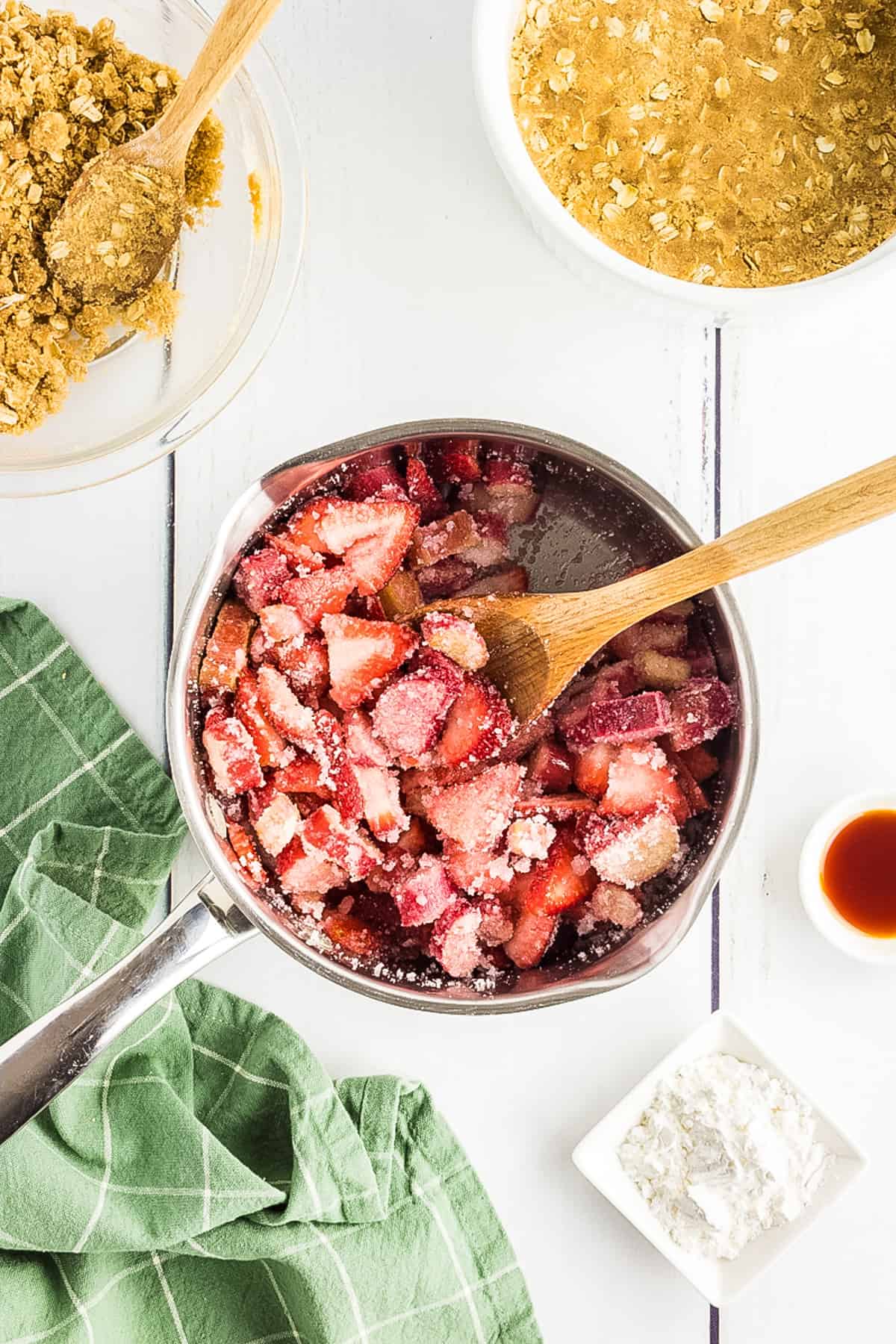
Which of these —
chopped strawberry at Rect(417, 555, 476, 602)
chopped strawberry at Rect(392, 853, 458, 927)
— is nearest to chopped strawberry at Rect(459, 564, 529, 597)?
chopped strawberry at Rect(417, 555, 476, 602)

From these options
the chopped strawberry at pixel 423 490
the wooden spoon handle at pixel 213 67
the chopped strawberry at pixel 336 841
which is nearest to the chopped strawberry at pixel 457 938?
the chopped strawberry at pixel 336 841

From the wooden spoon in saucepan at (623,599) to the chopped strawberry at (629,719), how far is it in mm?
59

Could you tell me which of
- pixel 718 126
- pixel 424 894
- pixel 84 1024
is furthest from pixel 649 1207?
pixel 718 126

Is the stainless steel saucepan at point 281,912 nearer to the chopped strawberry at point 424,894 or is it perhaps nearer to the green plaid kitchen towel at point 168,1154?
the chopped strawberry at point 424,894

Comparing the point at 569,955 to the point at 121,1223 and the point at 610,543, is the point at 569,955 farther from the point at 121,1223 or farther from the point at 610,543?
the point at 121,1223

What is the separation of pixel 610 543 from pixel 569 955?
1.58ft

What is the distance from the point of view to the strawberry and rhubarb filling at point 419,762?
144 cm

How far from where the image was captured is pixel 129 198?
138cm

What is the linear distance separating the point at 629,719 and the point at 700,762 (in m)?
0.12

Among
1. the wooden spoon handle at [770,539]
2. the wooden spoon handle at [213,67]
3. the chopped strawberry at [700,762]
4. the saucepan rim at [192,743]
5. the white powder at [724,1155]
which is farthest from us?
the white powder at [724,1155]

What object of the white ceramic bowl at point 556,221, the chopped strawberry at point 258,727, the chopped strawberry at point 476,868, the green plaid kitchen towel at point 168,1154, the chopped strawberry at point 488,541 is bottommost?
the green plaid kitchen towel at point 168,1154

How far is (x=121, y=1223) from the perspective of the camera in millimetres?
1574

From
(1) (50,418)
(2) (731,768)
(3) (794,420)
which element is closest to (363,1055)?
(2) (731,768)

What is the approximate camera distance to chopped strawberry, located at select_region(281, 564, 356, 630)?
1.46 meters
